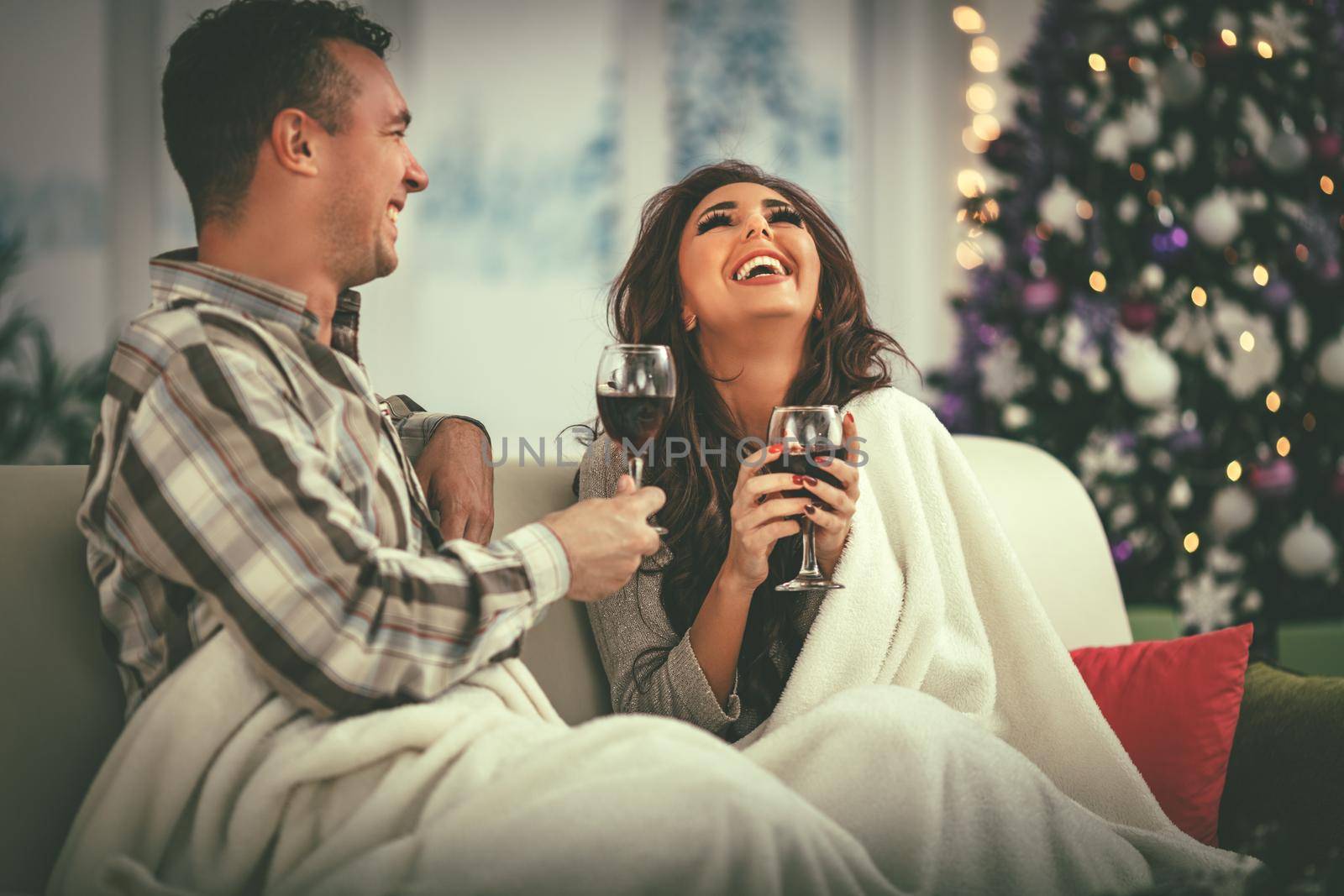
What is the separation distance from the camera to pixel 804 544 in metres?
1.68

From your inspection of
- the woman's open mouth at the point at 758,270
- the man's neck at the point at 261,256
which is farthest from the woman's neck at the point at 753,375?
the man's neck at the point at 261,256

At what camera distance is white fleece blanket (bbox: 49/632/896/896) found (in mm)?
1076

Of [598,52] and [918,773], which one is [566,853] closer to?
[918,773]

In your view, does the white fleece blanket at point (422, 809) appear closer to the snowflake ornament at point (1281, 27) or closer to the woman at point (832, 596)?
the woman at point (832, 596)

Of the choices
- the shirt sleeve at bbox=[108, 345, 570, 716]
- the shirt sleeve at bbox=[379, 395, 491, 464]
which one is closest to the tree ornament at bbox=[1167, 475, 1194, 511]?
the shirt sleeve at bbox=[379, 395, 491, 464]

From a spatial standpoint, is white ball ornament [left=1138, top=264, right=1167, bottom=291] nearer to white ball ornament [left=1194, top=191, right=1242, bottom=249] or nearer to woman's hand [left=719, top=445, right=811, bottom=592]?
white ball ornament [left=1194, top=191, right=1242, bottom=249]

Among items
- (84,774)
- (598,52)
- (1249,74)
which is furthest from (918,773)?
(598,52)

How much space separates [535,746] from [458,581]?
0.19m

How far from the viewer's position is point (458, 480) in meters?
1.65

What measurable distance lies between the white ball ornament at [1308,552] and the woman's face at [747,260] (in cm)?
220

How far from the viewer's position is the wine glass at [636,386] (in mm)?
1480

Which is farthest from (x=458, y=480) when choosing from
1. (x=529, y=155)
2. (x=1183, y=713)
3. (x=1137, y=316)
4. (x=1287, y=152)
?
(x=529, y=155)

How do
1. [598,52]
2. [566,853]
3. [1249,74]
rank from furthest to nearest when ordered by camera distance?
[598,52] → [1249,74] → [566,853]

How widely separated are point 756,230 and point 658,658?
2.33 ft
